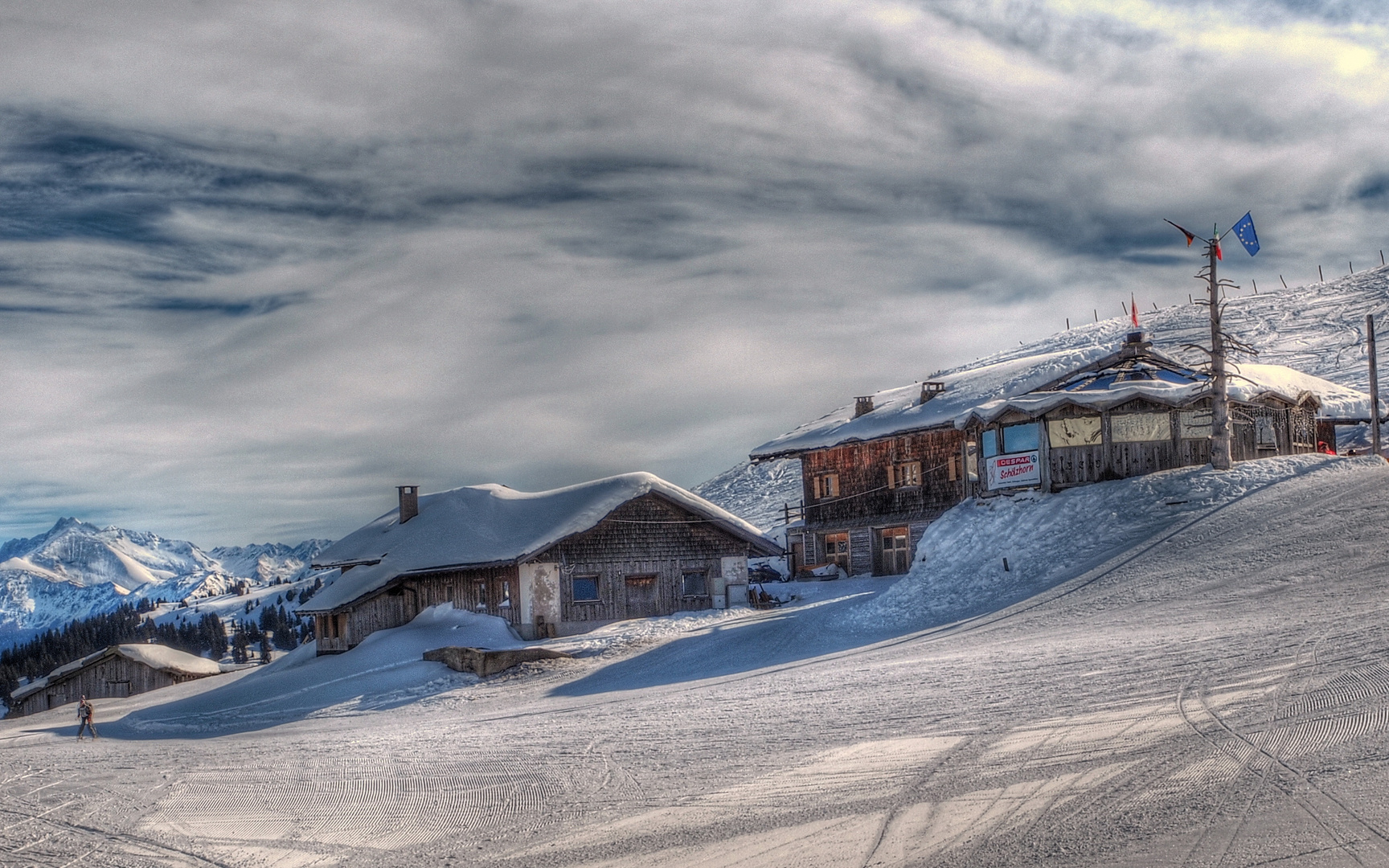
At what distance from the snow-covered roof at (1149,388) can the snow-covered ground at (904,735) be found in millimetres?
3059

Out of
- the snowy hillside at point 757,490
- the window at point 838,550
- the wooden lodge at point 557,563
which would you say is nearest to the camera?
the wooden lodge at point 557,563

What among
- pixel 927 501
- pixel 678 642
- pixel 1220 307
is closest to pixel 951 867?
pixel 678 642

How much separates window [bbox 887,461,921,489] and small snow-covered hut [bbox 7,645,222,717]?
32508mm

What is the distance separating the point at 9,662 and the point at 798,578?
10862cm

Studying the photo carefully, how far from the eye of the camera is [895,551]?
148 ft

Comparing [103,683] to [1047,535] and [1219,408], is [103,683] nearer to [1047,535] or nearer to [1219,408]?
[1047,535]

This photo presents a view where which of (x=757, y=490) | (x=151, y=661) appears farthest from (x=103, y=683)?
(x=757, y=490)

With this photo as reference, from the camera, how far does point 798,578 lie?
157 ft

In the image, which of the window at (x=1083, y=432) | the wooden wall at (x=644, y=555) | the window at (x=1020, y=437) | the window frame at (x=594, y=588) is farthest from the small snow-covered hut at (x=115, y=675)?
the window at (x=1083, y=432)

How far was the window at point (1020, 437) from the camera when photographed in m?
35.7

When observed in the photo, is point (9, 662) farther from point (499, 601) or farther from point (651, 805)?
point (651, 805)

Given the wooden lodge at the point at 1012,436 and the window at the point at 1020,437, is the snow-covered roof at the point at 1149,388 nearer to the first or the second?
the wooden lodge at the point at 1012,436

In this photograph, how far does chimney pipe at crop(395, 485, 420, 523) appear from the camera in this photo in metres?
44.1

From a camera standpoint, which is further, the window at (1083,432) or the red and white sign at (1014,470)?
the red and white sign at (1014,470)
